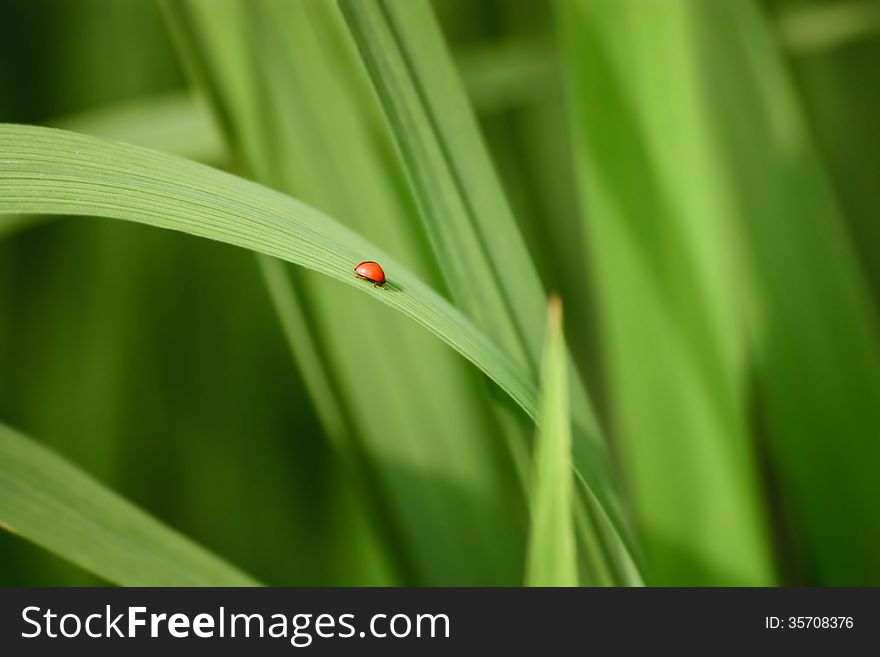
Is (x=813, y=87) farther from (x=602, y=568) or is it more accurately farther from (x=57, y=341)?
(x=57, y=341)

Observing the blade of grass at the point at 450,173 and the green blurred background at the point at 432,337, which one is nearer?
the blade of grass at the point at 450,173

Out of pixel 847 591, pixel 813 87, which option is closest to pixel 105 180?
pixel 847 591

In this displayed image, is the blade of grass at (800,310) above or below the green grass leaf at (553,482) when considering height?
above

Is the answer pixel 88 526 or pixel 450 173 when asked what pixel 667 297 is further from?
pixel 88 526

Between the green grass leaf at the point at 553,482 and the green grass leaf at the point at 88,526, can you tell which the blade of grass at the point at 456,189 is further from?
the green grass leaf at the point at 88,526

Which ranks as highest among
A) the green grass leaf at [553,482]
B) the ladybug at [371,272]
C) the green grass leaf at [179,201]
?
the green grass leaf at [179,201]

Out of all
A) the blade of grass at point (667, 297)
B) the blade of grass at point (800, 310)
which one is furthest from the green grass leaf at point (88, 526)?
the blade of grass at point (800, 310)

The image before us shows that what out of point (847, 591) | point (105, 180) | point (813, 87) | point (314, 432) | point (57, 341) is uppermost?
point (813, 87)

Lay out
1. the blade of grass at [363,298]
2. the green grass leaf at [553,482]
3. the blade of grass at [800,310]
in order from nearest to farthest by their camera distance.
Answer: the green grass leaf at [553,482] < the blade of grass at [363,298] < the blade of grass at [800,310]
